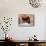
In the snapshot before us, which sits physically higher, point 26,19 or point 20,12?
point 20,12

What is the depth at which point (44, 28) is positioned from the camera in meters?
3.40

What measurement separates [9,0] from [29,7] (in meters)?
0.55

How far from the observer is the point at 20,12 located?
339cm

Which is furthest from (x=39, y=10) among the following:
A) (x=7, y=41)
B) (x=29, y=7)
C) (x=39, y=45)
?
(x=7, y=41)

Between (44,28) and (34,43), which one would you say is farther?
(44,28)

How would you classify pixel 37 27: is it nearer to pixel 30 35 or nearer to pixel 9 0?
pixel 30 35

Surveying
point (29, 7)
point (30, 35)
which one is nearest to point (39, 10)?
point (29, 7)

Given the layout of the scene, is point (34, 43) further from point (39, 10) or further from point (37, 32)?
point (39, 10)

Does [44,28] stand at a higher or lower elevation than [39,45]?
higher

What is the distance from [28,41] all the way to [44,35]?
0.50m

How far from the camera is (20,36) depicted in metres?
3.38

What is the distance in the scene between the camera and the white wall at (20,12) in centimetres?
338

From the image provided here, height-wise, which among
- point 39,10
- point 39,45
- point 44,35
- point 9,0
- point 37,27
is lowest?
point 39,45

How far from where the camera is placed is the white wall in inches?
133
